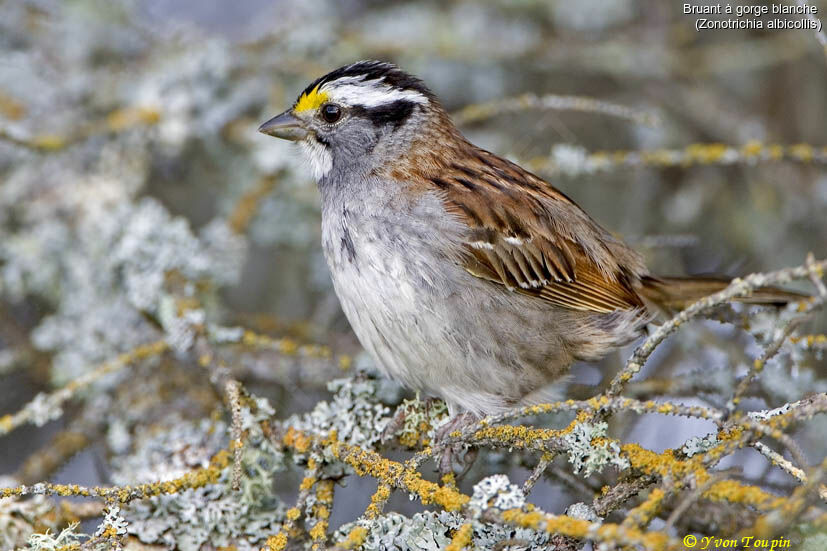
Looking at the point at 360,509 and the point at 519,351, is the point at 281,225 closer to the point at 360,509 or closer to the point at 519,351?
the point at 360,509

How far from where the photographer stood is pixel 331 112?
3529 millimetres

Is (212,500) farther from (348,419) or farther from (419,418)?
(419,418)

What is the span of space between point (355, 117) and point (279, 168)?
643mm

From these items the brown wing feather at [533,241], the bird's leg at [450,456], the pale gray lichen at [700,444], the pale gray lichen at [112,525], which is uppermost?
the brown wing feather at [533,241]

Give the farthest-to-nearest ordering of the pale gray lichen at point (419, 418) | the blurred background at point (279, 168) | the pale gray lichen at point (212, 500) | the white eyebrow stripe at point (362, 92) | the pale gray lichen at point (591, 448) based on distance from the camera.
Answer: the blurred background at point (279, 168) → the white eyebrow stripe at point (362, 92) → the pale gray lichen at point (419, 418) → the pale gray lichen at point (212, 500) → the pale gray lichen at point (591, 448)

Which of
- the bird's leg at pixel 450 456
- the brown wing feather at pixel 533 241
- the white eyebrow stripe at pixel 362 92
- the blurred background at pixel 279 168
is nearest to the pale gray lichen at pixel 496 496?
the bird's leg at pixel 450 456

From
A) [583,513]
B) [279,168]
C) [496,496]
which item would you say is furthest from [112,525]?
[279,168]

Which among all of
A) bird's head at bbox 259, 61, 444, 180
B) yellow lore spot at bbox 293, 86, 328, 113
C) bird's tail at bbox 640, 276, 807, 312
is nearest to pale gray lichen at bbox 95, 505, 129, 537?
bird's head at bbox 259, 61, 444, 180

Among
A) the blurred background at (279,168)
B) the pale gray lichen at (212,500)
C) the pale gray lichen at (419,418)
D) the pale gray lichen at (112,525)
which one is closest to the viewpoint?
the pale gray lichen at (112,525)

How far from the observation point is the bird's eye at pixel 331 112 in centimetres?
352

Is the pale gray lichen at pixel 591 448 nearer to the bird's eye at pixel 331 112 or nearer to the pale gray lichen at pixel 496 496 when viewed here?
the pale gray lichen at pixel 496 496

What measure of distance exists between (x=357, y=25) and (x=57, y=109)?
1730mm

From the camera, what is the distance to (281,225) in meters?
4.43

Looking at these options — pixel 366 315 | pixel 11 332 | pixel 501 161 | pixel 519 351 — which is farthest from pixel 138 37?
pixel 519 351
